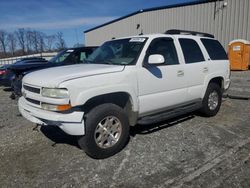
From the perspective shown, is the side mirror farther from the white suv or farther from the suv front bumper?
the suv front bumper

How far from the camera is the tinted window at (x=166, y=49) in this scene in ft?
15.2

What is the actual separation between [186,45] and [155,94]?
1.51 meters

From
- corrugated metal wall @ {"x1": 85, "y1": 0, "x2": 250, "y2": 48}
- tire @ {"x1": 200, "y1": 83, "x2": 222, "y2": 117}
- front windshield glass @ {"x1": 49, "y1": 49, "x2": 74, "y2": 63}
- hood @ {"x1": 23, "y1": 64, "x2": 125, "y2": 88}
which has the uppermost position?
corrugated metal wall @ {"x1": 85, "y1": 0, "x2": 250, "y2": 48}

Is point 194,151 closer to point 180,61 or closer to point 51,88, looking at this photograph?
point 180,61

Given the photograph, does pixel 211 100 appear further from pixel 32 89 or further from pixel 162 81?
pixel 32 89

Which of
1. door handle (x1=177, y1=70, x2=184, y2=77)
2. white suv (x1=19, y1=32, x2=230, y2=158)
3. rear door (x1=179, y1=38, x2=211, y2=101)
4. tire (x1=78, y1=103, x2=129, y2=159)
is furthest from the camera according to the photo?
rear door (x1=179, y1=38, x2=211, y2=101)

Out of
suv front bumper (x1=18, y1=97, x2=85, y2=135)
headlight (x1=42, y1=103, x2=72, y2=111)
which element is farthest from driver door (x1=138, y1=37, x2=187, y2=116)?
headlight (x1=42, y1=103, x2=72, y2=111)

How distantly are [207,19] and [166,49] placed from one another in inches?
559

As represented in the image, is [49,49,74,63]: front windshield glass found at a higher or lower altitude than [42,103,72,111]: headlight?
higher

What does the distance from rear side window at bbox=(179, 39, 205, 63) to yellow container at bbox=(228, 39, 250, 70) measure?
1058 centimetres

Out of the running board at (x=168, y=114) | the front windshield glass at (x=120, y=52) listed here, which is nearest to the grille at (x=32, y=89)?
the front windshield glass at (x=120, y=52)

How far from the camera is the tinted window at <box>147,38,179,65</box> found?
4.63 metres

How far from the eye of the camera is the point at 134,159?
12.8ft

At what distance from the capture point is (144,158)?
12.9 ft
